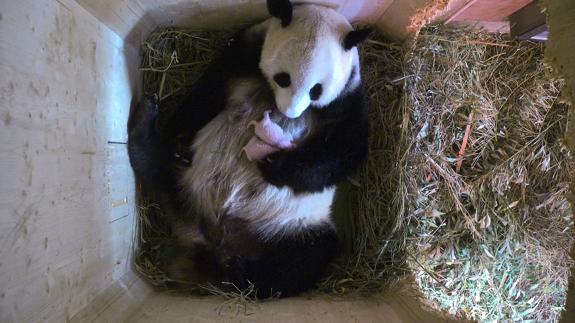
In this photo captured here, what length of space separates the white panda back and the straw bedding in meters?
0.35

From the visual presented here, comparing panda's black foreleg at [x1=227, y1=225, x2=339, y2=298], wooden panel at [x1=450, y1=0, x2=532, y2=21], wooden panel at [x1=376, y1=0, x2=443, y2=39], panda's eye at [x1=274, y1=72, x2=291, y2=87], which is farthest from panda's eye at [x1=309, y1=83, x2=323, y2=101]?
wooden panel at [x1=450, y1=0, x2=532, y2=21]

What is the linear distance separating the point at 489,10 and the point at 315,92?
1279mm

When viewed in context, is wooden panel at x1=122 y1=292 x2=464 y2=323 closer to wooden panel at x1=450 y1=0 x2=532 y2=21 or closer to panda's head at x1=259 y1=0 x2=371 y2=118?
panda's head at x1=259 y1=0 x2=371 y2=118

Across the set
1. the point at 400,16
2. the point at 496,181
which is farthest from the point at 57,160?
the point at 496,181

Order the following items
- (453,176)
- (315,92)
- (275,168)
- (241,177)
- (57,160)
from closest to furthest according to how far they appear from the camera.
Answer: (57,160)
(315,92)
(275,168)
(241,177)
(453,176)

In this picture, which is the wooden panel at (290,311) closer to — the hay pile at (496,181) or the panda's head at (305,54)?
the hay pile at (496,181)

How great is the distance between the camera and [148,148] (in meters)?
2.38

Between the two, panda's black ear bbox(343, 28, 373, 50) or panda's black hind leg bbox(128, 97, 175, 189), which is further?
panda's black hind leg bbox(128, 97, 175, 189)

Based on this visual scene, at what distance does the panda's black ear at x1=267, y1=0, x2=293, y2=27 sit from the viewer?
2.04m

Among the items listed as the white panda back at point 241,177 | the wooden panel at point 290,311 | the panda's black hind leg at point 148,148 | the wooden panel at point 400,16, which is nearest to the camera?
the wooden panel at point 290,311

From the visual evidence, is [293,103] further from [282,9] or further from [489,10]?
[489,10]

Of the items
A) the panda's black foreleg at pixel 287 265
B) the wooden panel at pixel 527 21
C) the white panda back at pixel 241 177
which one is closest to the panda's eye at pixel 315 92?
the white panda back at pixel 241 177

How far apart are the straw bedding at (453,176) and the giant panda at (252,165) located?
0.24 meters

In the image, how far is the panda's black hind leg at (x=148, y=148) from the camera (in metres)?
2.31
